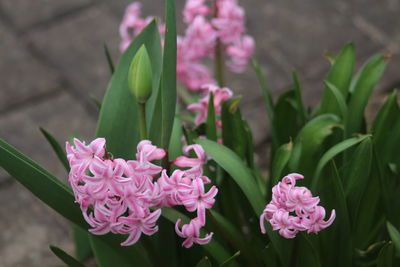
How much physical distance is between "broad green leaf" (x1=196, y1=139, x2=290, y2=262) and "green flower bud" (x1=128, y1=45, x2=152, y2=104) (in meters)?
0.17

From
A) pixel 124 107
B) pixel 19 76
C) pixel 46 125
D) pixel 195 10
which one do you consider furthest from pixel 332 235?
pixel 19 76

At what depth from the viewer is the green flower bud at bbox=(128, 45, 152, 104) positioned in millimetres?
1036

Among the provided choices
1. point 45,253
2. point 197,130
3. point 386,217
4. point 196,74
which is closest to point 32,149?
point 45,253

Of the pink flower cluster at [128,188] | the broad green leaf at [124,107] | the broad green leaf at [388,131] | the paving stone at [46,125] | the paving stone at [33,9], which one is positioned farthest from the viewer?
the paving stone at [33,9]

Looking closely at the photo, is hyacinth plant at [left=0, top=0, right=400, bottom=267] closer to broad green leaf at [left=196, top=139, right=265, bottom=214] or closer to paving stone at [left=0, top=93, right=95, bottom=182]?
broad green leaf at [left=196, top=139, right=265, bottom=214]

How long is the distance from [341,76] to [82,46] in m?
1.58

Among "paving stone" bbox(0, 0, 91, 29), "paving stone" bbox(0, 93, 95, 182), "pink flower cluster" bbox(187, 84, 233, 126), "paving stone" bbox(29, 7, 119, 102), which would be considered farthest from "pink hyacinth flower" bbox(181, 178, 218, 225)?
"paving stone" bbox(0, 0, 91, 29)

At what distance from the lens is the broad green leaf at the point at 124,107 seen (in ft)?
4.06

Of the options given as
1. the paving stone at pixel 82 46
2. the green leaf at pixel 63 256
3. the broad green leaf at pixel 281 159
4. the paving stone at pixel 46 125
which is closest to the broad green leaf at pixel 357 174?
the broad green leaf at pixel 281 159

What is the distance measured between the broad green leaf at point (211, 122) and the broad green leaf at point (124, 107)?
0.10m

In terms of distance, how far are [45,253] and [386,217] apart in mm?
1080

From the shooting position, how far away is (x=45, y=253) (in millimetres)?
2029

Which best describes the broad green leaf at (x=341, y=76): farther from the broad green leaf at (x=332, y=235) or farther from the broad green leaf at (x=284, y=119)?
the broad green leaf at (x=332, y=235)

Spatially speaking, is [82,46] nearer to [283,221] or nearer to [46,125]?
[46,125]
